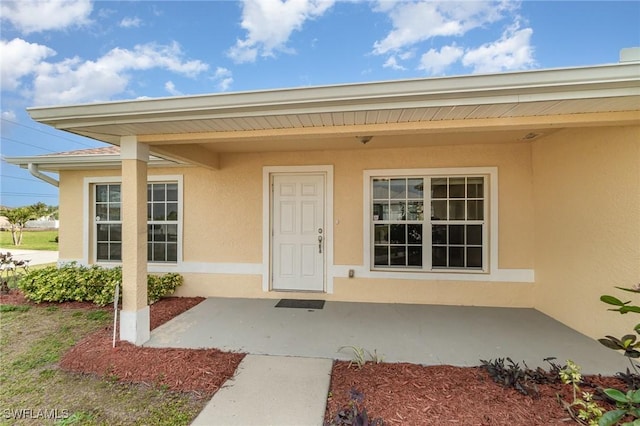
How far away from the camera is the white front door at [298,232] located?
17.1 ft

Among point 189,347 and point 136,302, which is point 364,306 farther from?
point 136,302

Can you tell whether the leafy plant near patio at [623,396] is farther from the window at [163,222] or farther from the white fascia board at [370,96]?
the window at [163,222]

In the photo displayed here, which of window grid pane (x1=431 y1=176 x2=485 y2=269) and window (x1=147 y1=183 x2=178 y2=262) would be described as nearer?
window grid pane (x1=431 y1=176 x2=485 y2=269)

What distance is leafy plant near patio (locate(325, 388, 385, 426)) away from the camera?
188 cm

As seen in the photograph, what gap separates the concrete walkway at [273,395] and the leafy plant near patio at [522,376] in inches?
60.0

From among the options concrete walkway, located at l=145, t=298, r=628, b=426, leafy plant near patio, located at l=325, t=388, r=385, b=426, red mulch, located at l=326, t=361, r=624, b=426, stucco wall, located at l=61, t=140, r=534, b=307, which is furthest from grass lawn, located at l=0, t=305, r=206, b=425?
stucco wall, located at l=61, t=140, r=534, b=307

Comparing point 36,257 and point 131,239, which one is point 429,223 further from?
point 36,257

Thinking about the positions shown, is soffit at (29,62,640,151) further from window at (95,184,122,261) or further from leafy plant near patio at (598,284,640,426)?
window at (95,184,122,261)

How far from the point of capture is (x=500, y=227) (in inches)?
186

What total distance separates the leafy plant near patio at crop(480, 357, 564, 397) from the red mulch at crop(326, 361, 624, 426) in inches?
2.0

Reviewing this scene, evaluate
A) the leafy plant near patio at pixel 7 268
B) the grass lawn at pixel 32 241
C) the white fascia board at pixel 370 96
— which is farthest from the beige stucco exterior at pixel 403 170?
the grass lawn at pixel 32 241

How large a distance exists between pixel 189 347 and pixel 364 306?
2703 millimetres

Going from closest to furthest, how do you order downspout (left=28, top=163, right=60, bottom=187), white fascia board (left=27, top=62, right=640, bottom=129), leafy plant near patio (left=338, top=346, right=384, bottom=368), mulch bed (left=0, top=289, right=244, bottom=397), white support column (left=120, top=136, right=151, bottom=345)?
white fascia board (left=27, top=62, right=640, bottom=129) < mulch bed (left=0, top=289, right=244, bottom=397) < leafy plant near patio (left=338, top=346, right=384, bottom=368) < white support column (left=120, top=136, right=151, bottom=345) < downspout (left=28, top=163, right=60, bottom=187)

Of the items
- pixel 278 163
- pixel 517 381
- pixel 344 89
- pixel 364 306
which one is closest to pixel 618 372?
pixel 517 381
